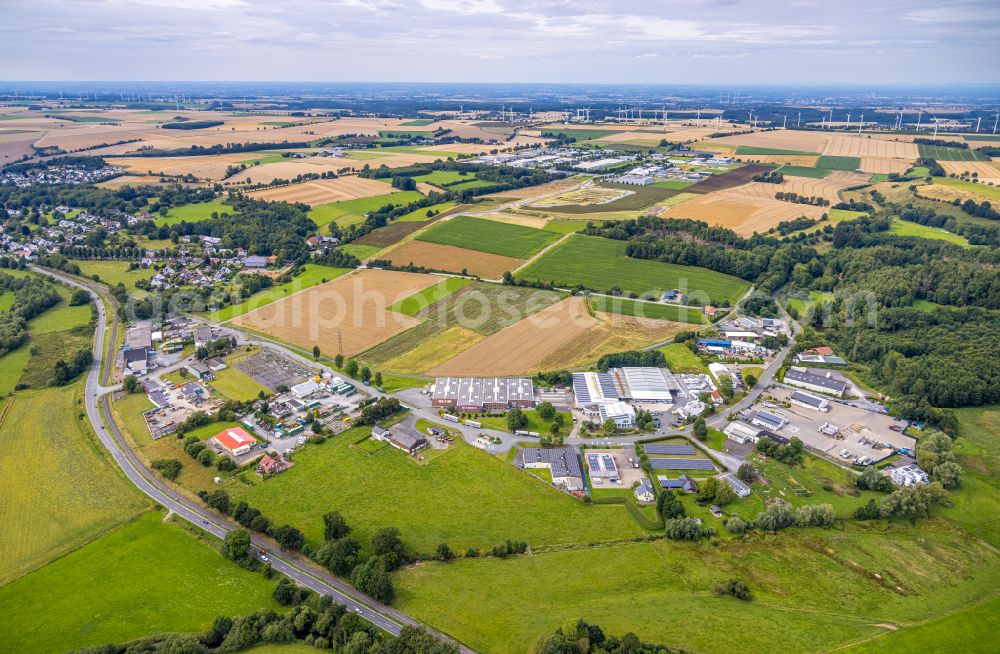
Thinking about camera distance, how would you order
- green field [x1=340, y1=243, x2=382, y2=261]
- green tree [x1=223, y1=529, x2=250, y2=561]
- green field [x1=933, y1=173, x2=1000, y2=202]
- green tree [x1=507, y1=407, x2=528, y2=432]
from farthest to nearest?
green field [x1=933, y1=173, x2=1000, y2=202] → green field [x1=340, y1=243, x2=382, y2=261] → green tree [x1=507, y1=407, x2=528, y2=432] → green tree [x1=223, y1=529, x2=250, y2=561]

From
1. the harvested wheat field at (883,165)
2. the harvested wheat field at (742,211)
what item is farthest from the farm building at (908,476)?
the harvested wheat field at (883,165)

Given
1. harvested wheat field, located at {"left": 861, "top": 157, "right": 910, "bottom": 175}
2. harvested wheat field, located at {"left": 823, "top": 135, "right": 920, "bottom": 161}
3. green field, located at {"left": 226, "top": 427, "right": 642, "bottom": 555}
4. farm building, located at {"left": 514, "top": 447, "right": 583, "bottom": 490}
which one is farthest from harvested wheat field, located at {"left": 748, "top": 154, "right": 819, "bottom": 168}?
Result: green field, located at {"left": 226, "top": 427, "right": 642, "bottom": 555}

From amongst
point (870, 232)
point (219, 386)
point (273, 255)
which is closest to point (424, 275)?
point (273, 255)

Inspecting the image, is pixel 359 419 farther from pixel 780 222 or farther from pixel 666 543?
pixel 780 222

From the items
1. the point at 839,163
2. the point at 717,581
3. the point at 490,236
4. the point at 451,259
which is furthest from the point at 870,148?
the point at 717,581

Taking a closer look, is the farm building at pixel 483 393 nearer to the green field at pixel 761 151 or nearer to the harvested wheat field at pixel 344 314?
the harvested wheat field at pixel 344 314

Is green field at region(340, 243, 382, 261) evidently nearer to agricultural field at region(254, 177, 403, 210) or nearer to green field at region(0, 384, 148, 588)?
agricultural field at region(254, 177, 403, 210)

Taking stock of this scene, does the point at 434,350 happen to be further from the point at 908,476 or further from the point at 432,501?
the point at 908,476
